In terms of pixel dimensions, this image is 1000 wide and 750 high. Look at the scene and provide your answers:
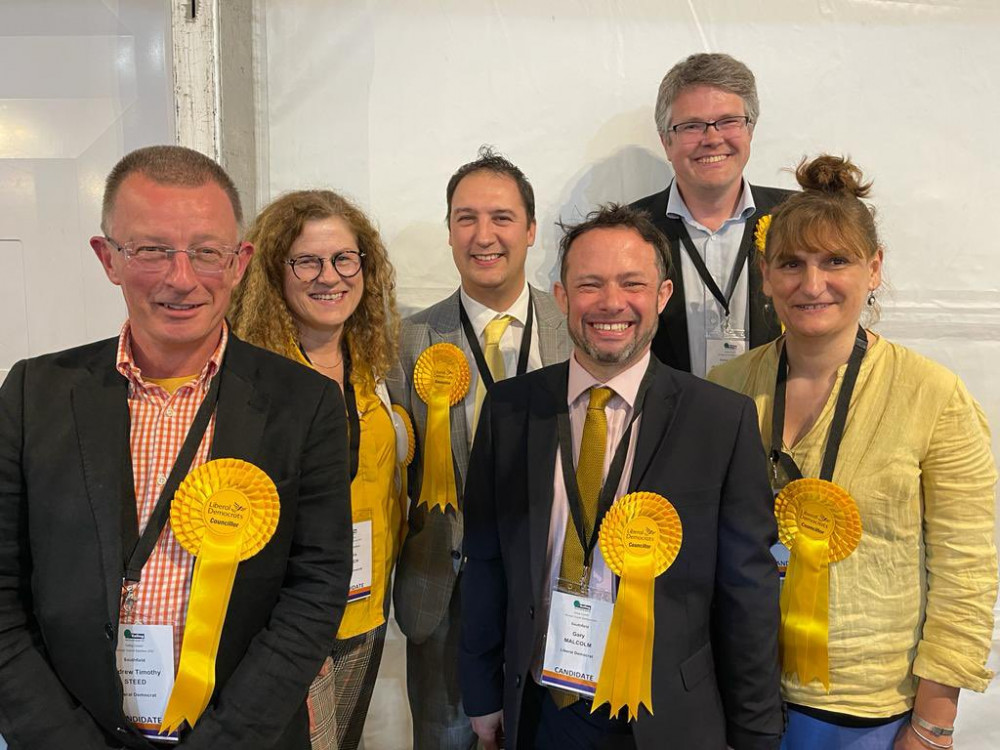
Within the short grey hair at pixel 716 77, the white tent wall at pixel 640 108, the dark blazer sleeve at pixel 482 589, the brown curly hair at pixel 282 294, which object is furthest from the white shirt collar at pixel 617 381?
the white tent wall at pixel 640 108

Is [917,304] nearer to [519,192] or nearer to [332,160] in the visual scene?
[519,192]

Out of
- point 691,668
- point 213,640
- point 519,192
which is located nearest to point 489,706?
point 691,668

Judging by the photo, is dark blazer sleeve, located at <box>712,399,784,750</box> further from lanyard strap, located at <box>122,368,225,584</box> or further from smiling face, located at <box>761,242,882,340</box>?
lanyard strap, located at <box>122,368,225,584</box>

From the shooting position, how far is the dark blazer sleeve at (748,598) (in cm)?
140

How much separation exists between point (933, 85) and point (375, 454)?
114 inches

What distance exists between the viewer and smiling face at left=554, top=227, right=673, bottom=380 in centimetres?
147

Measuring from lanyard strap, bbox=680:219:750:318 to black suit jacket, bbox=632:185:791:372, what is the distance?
0.02 metres

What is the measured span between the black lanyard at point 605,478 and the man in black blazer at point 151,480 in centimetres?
51

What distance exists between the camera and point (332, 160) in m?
2.90

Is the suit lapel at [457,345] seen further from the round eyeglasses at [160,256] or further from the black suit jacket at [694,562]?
the round eyeglasses at [160,256]

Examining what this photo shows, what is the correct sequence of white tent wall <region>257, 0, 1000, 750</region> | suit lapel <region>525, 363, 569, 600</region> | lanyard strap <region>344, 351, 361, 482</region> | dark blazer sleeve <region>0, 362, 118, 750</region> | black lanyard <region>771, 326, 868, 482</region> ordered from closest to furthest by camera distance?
dark blazer sleeve <region>0, 362, 118, 750</region> → suit lapel <region>525, 363, 569, 600</region> → black lanyard <region>771, 326, 868, 482</region> → lanyard strap <region>344, 351, 361, 482</region> → white tent wall <region>257, 0, 1000, 750</region>

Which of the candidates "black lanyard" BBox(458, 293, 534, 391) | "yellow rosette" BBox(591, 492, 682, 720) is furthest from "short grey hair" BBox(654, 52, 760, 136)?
"yellow rosette" BBox(591, 492, 682, 720)

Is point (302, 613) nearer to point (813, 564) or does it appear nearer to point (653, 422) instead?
point (653, 422)

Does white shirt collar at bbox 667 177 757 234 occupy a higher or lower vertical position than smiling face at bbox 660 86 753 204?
lower
